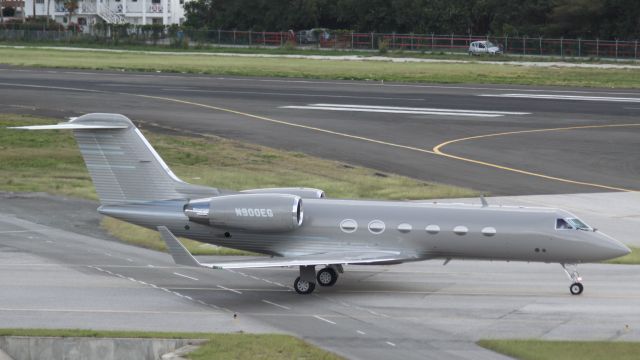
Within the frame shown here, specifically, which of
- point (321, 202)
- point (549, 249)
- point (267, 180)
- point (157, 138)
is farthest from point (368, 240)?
point (157, 138)

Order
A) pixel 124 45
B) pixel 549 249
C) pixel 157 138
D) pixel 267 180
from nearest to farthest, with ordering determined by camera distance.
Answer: pixel 549 249, pixel 267 180, pixel 157 138, pixel 124 45

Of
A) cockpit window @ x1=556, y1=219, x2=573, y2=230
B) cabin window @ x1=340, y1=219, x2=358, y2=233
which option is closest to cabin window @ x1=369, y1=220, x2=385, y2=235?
cabin window @ x1=340, y1=219, x2=358, y2=233

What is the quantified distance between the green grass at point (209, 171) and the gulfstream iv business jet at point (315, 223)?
19.1 feet

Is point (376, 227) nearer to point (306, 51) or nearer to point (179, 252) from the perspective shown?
point (179, 252)

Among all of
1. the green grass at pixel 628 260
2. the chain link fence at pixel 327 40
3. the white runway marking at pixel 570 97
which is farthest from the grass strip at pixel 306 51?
the green grass at pixel 628 260

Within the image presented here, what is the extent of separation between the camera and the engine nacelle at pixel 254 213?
2764 cm

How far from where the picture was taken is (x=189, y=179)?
44469 millimetres

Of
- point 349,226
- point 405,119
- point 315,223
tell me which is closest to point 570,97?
point 405,119

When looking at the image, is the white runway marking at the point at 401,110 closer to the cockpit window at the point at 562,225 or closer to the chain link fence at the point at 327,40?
the cockpit window at the point at 562,225

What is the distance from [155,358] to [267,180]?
21.4 m

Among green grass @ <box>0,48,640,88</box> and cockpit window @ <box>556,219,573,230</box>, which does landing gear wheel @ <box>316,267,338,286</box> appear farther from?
green grass @ <box>0,48,640,88</box>

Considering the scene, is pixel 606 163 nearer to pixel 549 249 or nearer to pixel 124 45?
pixel 549 249

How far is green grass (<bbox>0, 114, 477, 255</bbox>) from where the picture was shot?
42.2 metres

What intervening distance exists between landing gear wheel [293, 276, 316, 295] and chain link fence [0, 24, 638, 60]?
84763mm
